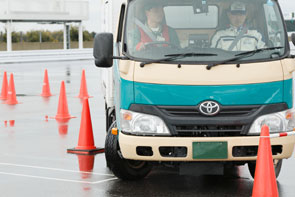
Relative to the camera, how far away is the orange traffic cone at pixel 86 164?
9.64 meters

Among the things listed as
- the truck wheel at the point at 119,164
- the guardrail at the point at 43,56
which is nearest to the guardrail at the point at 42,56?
the guardrail at the point at 43,56

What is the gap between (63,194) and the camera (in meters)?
8.36

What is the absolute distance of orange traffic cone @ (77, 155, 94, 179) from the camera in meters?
9.64

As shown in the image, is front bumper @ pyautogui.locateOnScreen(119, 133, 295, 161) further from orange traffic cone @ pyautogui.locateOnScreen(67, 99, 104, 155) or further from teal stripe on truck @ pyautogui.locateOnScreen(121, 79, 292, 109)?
orange traffic cone @ pyautogui.locateOnScreen(67, 99, 104, 155)

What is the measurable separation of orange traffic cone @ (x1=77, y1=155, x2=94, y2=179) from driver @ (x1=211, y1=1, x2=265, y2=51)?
254 cm

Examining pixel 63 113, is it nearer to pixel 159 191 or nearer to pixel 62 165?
pixel 62 165

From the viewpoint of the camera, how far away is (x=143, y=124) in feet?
26.5

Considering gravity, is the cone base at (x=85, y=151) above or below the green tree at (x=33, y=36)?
above

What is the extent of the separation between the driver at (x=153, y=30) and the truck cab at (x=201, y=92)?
0.05ft

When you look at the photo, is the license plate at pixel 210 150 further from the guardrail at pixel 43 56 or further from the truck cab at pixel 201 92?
the guardrail at pixel 43 56

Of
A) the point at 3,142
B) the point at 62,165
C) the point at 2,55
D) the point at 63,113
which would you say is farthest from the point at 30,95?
the point at 2,55

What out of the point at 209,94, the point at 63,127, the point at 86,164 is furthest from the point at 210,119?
the point at 63,127

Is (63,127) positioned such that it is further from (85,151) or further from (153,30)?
(153,30)

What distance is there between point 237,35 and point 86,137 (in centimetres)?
368
